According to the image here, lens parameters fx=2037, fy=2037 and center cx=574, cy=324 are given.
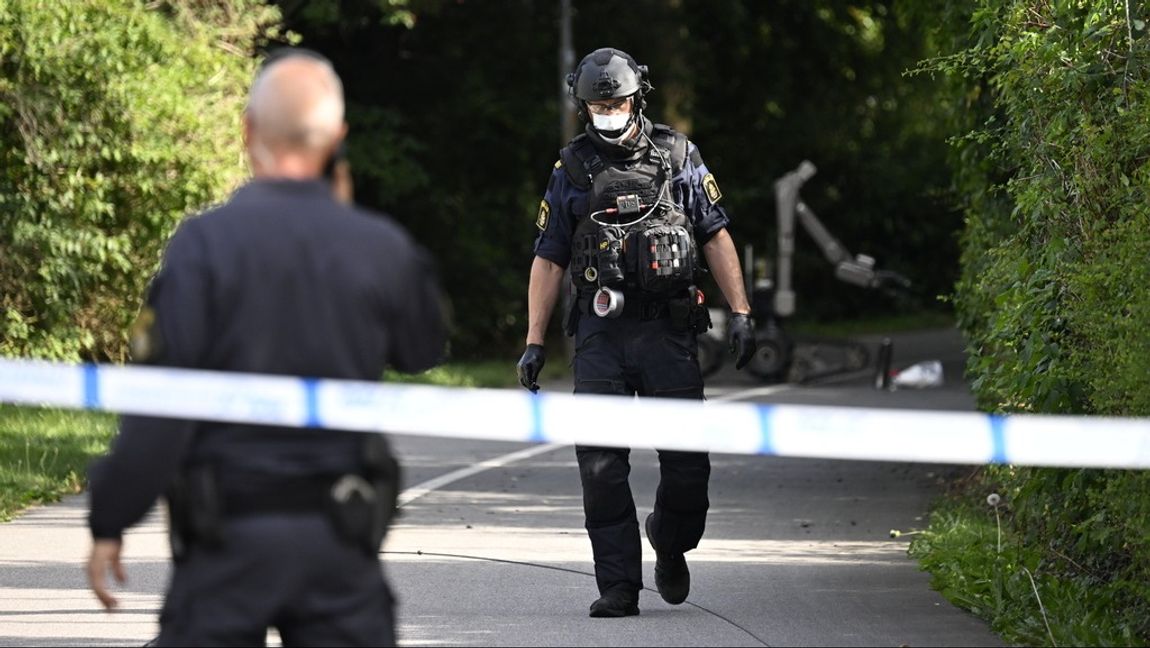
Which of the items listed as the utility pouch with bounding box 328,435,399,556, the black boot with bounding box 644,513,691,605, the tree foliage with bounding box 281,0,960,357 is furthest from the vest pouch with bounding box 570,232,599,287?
the tree foliage with bounding box 281,0,960,357

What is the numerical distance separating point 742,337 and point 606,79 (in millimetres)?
1089

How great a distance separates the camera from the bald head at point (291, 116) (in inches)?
155

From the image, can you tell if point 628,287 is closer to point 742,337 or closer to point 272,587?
point 742,337

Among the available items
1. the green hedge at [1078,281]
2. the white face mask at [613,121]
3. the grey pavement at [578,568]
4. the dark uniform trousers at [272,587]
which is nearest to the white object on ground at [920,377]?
the grey pavement at [578,568]

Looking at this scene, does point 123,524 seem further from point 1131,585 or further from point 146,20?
point 146,20

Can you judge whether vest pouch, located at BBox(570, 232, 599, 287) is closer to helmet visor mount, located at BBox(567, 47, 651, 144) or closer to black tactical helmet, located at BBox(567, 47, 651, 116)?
helmet visor mount, located at BBox(567, 47, 651, 144)

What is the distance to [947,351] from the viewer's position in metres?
27.4

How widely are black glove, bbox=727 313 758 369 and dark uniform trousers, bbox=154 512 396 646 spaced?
386 cm

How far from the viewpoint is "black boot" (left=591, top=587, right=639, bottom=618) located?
24.0 ft

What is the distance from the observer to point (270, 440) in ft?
12.7

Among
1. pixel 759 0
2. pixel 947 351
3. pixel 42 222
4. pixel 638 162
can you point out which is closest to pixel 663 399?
pixel 638 162

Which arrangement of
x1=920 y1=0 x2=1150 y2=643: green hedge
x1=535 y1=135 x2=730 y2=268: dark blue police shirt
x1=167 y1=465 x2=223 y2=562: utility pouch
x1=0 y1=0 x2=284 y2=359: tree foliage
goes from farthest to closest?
x1=0 y1=0 x2=284 y2=359: tree foliage, x1=535 y1=135 x2=730 y2=268: dark blue police shirt, x1=920 y1=0 x2=1150 y2=643: green hedge, x1=167 y1=465 x2=223 y2=562: utility pouch

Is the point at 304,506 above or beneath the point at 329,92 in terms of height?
beneath

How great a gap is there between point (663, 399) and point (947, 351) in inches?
811
